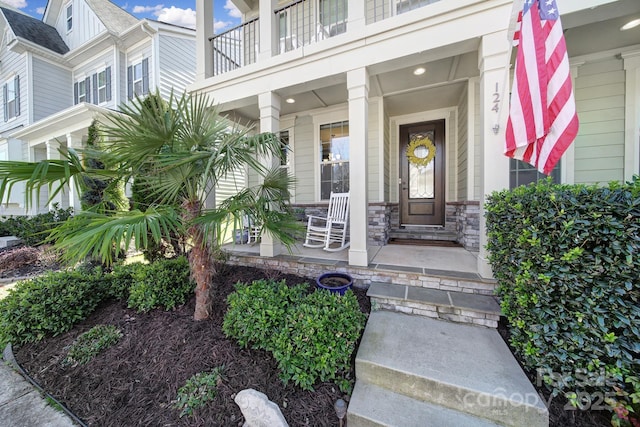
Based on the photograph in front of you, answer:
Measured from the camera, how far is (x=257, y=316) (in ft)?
6.51

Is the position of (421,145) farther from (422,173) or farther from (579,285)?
(579,285)

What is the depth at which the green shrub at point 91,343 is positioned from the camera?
2.09 metres

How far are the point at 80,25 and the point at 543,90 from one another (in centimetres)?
1298

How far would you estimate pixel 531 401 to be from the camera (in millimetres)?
1385

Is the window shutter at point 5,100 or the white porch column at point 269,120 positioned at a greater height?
the window shutter at point 5,100

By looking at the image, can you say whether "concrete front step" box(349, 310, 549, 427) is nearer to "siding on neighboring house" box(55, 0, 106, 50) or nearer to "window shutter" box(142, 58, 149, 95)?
"window shutter" box(142, 58, 149, 95)

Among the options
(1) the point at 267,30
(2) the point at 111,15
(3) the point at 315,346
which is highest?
(2) the point at 111,15

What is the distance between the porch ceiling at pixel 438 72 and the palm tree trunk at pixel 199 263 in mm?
2320

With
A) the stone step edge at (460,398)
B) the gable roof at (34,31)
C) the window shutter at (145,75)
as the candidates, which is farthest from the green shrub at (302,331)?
the gable roof at (34,31)

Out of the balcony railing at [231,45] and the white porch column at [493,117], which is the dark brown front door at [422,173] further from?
the balcony railing at [231,45]

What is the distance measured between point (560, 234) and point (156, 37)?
9.74 metres

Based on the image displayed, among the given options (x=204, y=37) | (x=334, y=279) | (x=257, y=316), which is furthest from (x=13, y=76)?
(x=334, y=279)

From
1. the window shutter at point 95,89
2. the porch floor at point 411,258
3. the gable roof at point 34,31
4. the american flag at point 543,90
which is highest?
the gable roof at point 34,31

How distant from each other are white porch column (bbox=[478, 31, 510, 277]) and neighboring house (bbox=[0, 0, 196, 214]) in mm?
8050
